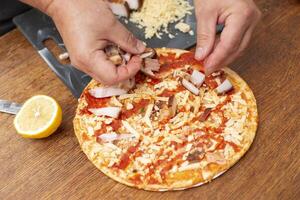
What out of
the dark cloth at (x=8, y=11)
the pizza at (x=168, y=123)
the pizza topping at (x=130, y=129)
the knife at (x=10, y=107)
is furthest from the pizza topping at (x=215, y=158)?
the dark cloth at (x=8, y=11)

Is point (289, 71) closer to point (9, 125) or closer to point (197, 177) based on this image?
point (197, 177)

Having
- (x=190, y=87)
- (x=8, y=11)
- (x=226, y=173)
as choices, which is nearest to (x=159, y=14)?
(x=190, y=87)

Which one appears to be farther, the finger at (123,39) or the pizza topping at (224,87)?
the pizza topping at (224,87)

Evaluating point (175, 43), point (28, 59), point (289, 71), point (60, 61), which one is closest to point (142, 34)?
point (175, 43)

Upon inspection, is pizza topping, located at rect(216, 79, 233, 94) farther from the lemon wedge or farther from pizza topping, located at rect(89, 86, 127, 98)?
the lemon wedge

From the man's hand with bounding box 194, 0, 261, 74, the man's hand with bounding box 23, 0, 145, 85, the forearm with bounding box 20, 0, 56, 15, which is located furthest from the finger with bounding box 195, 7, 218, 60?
the forearm with bounding box 20, 0, 56, 15

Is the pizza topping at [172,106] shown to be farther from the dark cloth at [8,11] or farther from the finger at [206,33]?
the dark cloth at [8,11]
